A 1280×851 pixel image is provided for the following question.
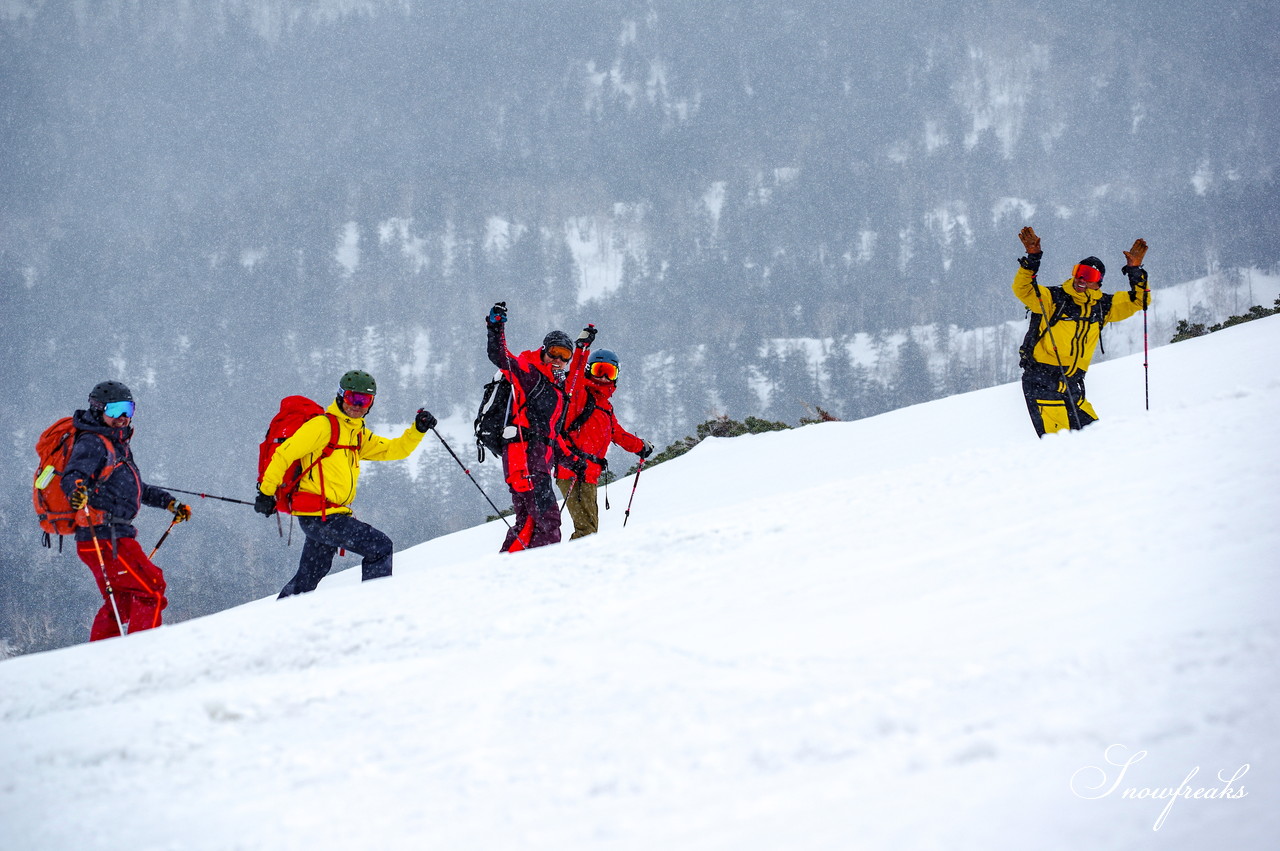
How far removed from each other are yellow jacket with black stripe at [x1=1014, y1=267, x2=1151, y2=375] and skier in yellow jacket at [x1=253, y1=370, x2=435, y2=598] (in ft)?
17.1

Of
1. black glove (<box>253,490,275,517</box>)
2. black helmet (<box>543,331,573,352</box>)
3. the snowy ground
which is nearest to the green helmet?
black glove (<box>253,490,275,517</box>)

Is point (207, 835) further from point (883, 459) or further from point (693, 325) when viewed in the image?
point (693, 325)

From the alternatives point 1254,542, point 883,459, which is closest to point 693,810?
point 1254,542

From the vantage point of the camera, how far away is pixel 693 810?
1.72 metres

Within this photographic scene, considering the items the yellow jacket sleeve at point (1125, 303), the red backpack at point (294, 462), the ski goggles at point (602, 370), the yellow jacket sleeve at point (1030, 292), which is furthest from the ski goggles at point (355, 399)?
the yellow jacket sleeve at point (1125, 303)

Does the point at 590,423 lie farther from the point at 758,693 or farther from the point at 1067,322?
the point at 758,693

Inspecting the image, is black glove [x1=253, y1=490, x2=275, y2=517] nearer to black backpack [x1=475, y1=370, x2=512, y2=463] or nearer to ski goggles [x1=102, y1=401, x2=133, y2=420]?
ski goggles [x1=102, y1=401, x2=133, y2=420]

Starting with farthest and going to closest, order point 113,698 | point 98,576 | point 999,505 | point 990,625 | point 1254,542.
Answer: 1. point 98,576
2. point 999,505
3. point 113,698
4. point 1254,542
5. point 990,625

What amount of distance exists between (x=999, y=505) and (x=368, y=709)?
2792 mm

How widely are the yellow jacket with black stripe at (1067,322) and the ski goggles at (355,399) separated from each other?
5.21m

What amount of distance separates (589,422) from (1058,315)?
4.04 metres

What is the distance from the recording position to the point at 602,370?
274 inches

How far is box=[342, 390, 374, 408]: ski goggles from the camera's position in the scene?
551 centimetres

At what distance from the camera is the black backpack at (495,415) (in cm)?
618
